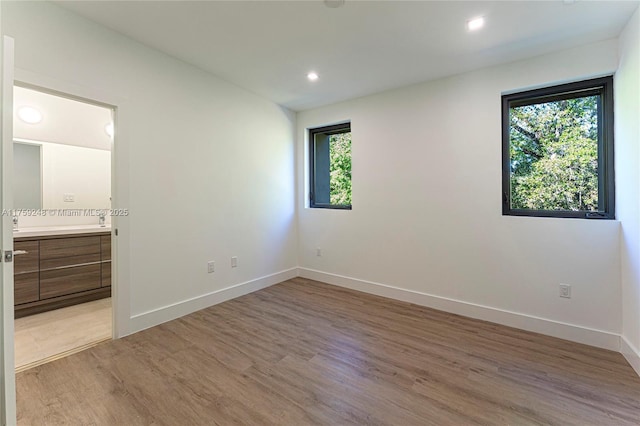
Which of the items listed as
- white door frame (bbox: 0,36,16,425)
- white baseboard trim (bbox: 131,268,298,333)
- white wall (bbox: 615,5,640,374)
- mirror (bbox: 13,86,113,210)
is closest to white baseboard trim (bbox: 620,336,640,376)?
white wall (bbox: 615,5,640,374)

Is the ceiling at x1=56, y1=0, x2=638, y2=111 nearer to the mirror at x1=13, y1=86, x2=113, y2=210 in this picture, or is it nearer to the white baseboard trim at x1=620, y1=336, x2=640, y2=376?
the mirror at x1=13, y1=86, x2=113, y2=210

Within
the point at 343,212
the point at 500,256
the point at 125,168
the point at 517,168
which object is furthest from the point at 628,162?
the point at 125,168

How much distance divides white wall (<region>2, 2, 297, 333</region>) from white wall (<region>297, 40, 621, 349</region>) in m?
1.09

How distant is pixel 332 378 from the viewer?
1.91 meters

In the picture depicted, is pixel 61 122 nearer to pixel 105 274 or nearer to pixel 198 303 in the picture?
pixel 105 274

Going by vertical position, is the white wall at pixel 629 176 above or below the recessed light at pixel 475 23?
below

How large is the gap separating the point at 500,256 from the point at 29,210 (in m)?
5.47

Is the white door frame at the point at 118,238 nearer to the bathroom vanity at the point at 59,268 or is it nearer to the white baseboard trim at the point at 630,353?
the bathroom vanity at the point at 59,268

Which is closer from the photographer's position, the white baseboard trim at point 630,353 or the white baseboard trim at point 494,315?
the white baseboard trim at point 630,353

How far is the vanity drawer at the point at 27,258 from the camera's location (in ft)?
9.45

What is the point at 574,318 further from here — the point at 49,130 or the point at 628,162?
the point at 49,130

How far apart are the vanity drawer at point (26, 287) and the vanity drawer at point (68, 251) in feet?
0.41

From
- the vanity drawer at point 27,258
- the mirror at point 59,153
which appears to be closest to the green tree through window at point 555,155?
the mirror at point 59,153

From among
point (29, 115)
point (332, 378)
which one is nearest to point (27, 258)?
point (29, 115)
